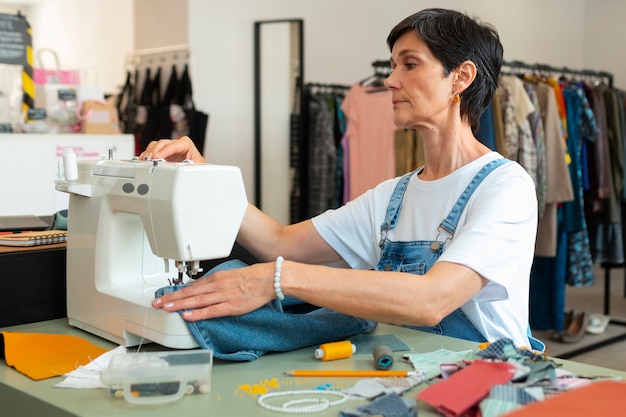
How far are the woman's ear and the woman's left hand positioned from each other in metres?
0.65

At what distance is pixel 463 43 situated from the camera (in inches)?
72.4

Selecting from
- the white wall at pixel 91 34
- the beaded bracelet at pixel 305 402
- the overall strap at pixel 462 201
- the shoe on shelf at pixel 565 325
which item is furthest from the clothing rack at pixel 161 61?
the beaded bracelet at pixel 305 402

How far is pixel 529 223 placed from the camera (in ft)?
5.58

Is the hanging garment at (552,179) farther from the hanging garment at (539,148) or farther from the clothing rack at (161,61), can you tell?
the clothing rack at (161,61)

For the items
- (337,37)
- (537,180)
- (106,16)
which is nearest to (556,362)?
(537,180)

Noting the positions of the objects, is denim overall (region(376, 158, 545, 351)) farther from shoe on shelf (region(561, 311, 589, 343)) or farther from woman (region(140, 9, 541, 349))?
shoe on shelf (region(561, 311, 589, 343))

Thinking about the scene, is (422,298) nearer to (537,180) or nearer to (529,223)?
(529,223)

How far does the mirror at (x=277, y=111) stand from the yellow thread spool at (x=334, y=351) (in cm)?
387

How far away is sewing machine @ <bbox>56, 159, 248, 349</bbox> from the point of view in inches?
59.9

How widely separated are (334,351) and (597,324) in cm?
402

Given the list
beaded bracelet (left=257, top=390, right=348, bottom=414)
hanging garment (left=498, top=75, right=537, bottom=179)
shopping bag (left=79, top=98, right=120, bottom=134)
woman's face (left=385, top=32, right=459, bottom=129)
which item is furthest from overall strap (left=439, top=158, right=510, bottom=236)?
shopping bag (left=79, top=98, right=120, bottom=134)

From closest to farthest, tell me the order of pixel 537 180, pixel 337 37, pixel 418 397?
1. pixel 418 397
2. pixel 537 180
3. pixel 337 37

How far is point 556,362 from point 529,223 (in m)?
0.36

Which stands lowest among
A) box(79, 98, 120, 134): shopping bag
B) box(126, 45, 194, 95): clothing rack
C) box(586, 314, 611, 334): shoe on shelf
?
box(586, 314, 611, 334): shoe on shelf
